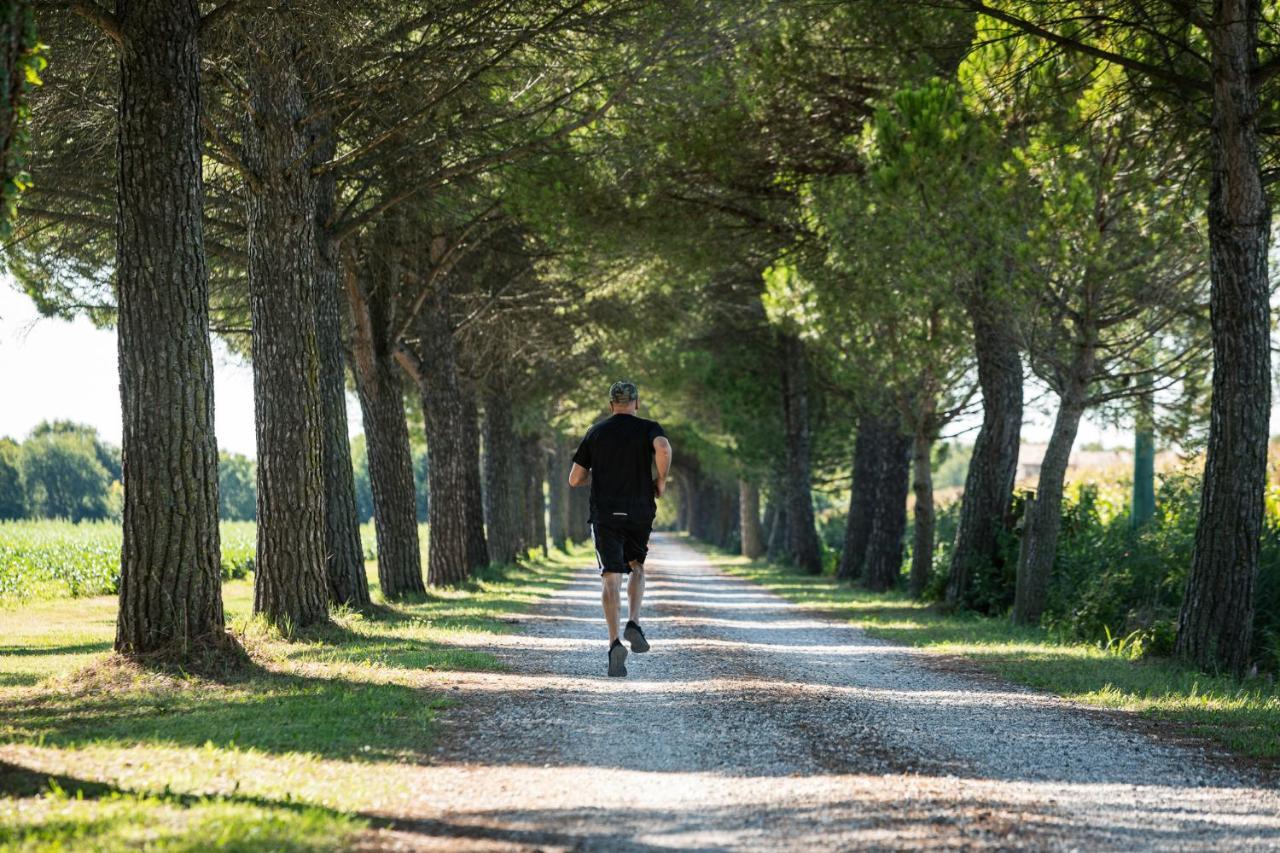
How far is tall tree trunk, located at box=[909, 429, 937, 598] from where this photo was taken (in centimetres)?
2108

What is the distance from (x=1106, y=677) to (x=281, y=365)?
7.72 meters

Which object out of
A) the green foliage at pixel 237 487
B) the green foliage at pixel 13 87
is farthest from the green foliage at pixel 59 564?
the green foliage at pixel 237 487

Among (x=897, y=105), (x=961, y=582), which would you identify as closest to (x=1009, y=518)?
(x=961, y=582)

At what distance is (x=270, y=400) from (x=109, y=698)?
14.1 ft

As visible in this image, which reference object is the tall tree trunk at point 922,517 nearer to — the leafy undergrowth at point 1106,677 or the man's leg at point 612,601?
the leafy undergrowth at point 1106,677

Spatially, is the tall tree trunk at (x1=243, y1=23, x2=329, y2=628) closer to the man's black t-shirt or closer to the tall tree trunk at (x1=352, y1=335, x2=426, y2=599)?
the man's black t-shirt

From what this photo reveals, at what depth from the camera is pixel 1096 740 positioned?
7.54m

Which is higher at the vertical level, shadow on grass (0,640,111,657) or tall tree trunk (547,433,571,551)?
tall tree trunk (547,433,571,551)

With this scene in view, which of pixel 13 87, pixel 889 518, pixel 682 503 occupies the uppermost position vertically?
pixel 13 87

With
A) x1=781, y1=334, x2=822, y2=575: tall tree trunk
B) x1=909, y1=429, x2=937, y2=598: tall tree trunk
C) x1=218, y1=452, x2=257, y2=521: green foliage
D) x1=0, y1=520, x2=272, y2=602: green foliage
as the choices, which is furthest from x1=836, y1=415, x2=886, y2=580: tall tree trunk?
x1=218, y1=452, x2=257, y2=521: green foliage

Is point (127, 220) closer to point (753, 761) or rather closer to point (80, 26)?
point (80, 26)

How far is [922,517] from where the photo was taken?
2147 centimetres

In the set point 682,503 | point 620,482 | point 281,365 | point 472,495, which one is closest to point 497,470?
point 472,495

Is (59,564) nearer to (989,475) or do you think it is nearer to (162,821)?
(989,475)
